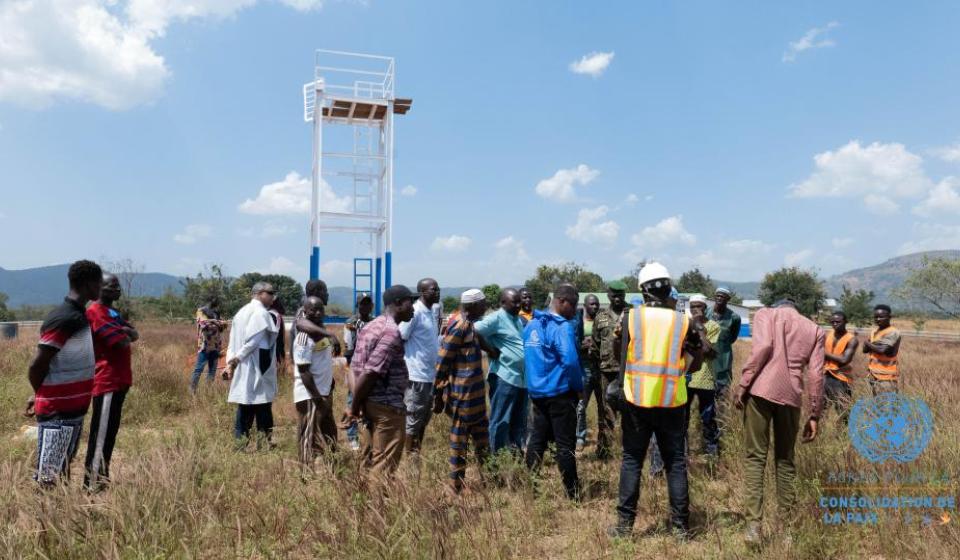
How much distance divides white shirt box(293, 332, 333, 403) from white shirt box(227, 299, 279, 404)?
0.49m

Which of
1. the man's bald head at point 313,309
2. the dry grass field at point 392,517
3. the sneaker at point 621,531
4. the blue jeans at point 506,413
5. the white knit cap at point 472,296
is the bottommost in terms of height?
the sneaker at point 621,531

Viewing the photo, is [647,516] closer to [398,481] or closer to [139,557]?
[398,481]

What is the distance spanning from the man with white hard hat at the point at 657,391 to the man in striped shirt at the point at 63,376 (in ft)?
11.8

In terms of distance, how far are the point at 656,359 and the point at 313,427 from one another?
10.3 ft

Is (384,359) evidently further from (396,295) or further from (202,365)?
(202,365)

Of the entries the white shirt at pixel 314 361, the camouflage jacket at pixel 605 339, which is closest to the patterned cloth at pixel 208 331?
the white shirt at pixel 314 361

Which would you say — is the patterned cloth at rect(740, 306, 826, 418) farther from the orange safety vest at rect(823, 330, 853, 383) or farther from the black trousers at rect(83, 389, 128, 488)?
the black trousers at rect(83, 389, 128, 488)

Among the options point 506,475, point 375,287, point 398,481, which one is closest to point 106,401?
point 398,481

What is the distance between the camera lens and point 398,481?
12.1ft

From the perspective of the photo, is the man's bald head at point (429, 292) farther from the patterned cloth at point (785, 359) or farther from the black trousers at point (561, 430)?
the patterned cloth at point (785, 359)

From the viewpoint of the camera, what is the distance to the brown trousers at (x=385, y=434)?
4137 mm

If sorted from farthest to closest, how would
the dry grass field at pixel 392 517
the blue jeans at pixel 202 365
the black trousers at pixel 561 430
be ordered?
the blue jeans at pixel 202 365
the black trousers at pixel 561 430
the dry grass field at pixel 392 517

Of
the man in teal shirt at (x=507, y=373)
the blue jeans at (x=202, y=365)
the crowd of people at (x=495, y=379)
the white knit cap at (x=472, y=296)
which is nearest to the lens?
the crowd of people at (x=495, y=379)

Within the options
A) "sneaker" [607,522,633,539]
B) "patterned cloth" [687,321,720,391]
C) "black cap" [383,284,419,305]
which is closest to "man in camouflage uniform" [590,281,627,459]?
"patterned cloth" [687,321,720,391]
